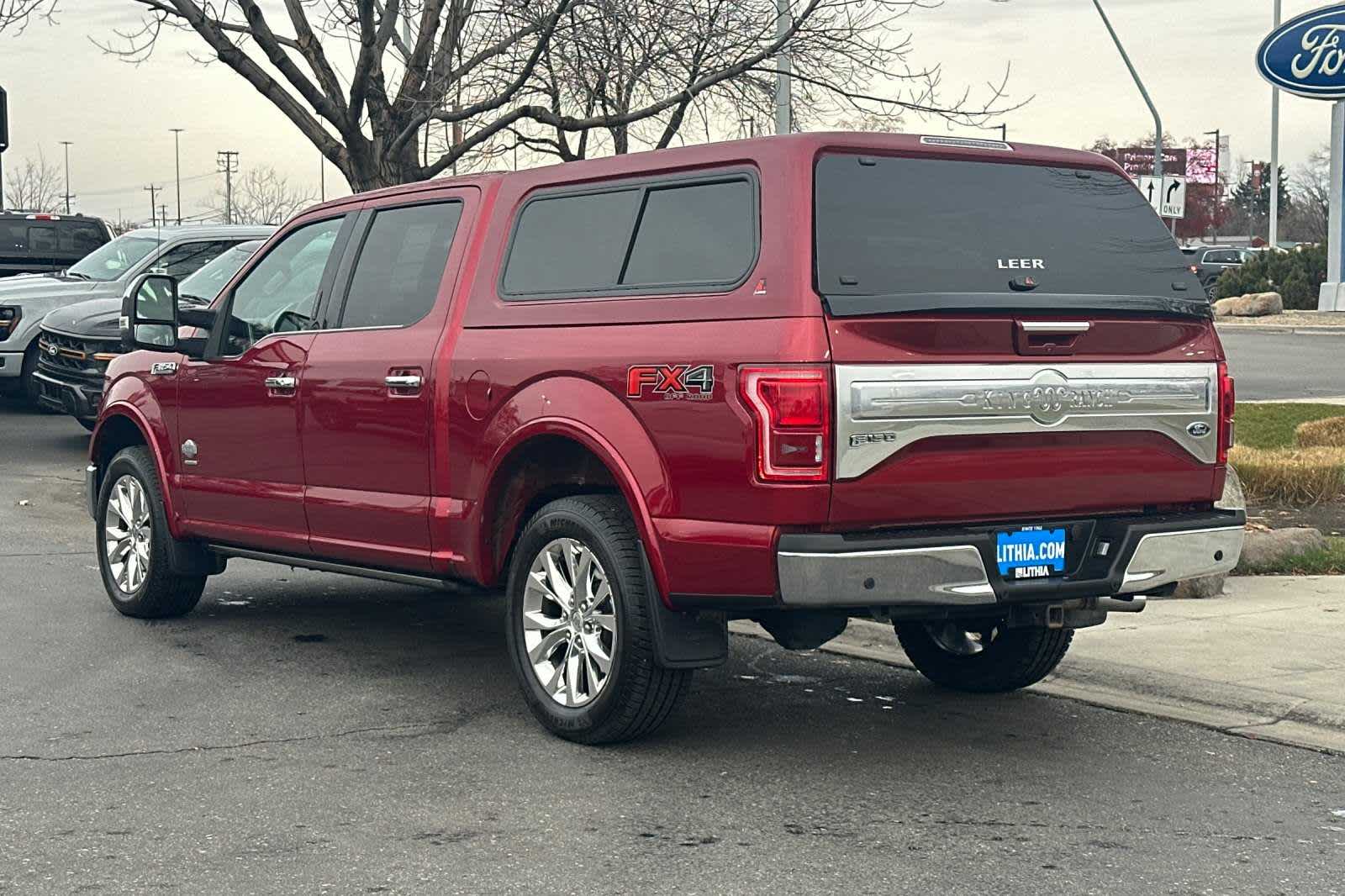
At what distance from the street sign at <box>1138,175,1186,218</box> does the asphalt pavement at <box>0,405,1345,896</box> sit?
677 inches

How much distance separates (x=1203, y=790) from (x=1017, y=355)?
1.51 meters

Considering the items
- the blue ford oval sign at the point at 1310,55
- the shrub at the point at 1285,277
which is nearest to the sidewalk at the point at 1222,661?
the blue ford oval sign at the point at 1310,55

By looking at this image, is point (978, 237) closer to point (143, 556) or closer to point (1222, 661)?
point (1222, 661)

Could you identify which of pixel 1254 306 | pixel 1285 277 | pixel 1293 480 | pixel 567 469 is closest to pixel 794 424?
pixel 567 469

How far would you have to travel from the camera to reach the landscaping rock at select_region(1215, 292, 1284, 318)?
41.7 m

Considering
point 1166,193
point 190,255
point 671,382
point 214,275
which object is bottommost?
point 671,382

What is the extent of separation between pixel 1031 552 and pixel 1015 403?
1.60 ft

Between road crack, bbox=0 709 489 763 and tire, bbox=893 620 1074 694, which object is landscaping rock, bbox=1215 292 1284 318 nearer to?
tire, bbox=893 620 1074 694

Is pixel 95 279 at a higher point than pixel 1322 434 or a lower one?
higher

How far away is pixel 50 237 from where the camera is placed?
77.9ft

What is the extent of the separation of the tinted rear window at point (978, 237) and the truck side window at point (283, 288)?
2874 millimetres

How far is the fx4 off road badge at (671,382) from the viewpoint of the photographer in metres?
5.72

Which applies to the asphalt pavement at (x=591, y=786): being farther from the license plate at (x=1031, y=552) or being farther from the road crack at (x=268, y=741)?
the license plate at (x=1031, y=552)

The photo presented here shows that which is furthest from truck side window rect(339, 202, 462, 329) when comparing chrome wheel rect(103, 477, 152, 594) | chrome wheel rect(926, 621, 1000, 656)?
chrome wheel rect(926, 621, 1000, 656)
